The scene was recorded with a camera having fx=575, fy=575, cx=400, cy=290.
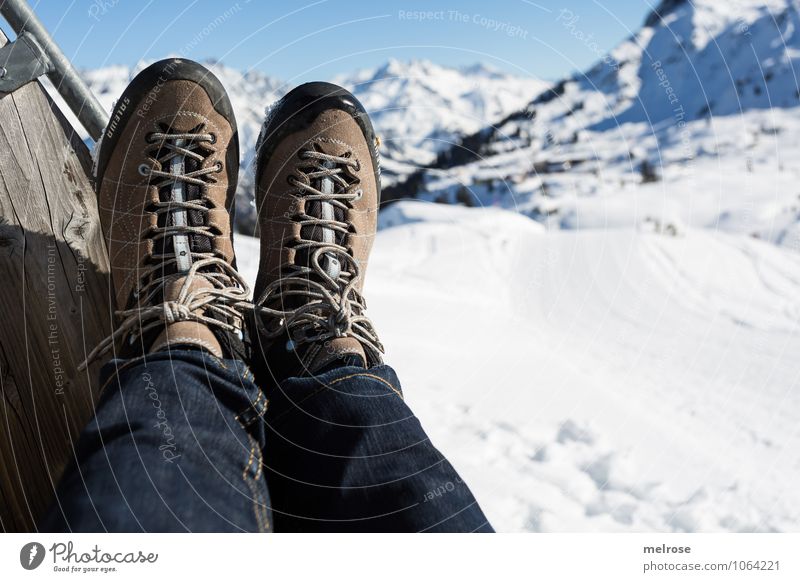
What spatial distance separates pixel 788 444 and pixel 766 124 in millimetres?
18416

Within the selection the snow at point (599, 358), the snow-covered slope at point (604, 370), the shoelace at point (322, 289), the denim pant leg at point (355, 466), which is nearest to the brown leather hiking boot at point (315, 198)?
the shoelace at point (322, 289)

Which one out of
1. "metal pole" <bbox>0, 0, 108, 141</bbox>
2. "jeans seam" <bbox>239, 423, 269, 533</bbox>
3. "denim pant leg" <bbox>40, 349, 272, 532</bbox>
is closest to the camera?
"denim pant leg" <bbox>40, 349, 272, 532</bbox>

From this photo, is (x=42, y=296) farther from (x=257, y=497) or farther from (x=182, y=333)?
(x=257, y=497)

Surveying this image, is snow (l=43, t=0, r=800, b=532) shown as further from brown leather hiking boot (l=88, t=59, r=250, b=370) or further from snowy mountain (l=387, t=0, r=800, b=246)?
snowy mountain (l=387, t=0, r=800, b=246)

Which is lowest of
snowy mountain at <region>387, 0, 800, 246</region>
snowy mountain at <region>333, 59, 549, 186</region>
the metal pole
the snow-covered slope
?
the snow-covered slope

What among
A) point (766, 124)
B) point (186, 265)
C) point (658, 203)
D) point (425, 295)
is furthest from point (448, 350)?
point (766, 124)

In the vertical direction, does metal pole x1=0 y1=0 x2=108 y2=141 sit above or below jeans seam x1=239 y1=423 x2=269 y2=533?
above

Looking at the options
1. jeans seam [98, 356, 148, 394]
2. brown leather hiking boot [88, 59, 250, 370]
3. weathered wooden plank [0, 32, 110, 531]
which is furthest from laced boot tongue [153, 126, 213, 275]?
jeans seam [98, 356, 148, 394]

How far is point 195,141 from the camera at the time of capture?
4.41 feet

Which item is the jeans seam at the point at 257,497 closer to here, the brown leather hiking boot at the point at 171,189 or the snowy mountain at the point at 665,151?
the brown leather hiking boot at the point at 171,189

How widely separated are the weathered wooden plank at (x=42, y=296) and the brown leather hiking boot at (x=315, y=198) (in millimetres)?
365

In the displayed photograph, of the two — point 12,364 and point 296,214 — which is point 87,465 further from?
point 296,214

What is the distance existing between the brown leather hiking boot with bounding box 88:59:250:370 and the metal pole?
2.8 inches

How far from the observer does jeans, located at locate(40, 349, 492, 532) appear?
693mm
